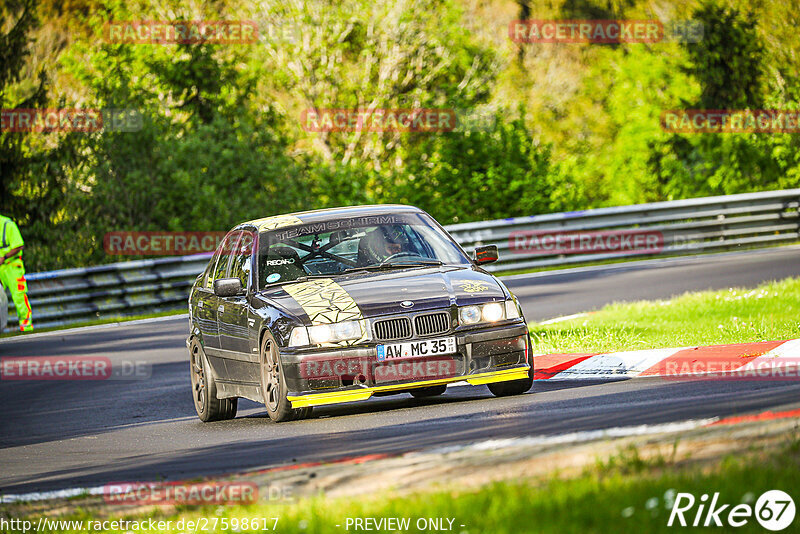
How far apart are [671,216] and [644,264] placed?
256 centimetres

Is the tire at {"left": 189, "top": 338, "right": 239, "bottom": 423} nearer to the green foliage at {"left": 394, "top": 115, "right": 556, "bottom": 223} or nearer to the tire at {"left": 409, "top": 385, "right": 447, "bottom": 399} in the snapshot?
the tire at {"left": 409, "top": 385, "right": 447, "bottom": 399}

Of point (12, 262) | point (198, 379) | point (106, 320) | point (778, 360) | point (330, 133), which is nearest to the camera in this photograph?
point (778, 360)

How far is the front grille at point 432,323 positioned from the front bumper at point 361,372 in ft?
0.33

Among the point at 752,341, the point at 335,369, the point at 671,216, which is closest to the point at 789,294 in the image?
the point at 752,341

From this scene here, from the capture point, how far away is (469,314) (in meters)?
9.80

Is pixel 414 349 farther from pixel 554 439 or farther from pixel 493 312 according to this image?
pixel 554 439

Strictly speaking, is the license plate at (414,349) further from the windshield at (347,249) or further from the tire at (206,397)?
the tire at (206,397)

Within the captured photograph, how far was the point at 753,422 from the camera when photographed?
21.2 ft

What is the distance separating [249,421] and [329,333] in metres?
1.66

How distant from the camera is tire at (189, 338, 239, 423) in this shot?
11328mm

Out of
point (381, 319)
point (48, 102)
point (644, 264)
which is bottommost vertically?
point (644, 264)

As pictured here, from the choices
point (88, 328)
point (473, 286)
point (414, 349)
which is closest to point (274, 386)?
point (414, 349)

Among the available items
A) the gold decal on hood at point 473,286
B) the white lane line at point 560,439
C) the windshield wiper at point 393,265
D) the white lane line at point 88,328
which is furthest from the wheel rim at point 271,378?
the white lane line at point 88,328

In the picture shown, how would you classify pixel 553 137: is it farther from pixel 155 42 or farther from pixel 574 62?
pixel 155 42
